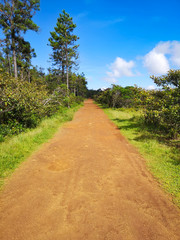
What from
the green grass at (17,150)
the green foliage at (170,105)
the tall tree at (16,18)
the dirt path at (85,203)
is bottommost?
the dirt path at (85,203)

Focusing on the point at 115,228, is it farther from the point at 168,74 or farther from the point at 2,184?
the point at 168,74

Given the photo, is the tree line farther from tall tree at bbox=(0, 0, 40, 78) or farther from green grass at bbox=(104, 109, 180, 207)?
green grass at bbox=(104, 109, 180, 207)

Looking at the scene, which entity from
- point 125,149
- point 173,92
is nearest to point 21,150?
point 125,149

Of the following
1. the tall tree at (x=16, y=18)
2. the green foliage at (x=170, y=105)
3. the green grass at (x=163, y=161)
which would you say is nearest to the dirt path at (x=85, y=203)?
the green grass at (x=163, y=161)

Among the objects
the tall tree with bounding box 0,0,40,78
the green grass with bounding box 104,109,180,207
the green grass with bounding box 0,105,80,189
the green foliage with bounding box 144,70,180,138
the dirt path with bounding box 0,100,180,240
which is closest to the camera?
the dirt path with bounding box 0,100,180,240

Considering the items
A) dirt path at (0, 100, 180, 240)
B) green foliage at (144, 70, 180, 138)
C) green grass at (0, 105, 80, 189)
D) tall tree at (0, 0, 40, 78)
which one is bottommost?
dirt path at (0, 100, 180, 240)

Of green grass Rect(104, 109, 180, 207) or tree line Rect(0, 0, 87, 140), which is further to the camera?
tree line Rect(0, 0, 87, 140)

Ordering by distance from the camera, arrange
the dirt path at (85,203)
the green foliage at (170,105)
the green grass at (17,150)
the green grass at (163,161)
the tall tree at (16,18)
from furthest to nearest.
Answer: the tall tree at (16,18)
the green foliage at (170,105)
the green grass at (17,150)
the green grass at (163,161)
the dirt path at (85,203)

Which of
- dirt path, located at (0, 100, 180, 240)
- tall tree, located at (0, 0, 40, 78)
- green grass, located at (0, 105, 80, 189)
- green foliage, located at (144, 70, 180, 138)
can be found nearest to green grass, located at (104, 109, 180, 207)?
dirt path, located at (0, 100, 180, 240)

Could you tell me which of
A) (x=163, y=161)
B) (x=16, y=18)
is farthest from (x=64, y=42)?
(x=163, y=161)

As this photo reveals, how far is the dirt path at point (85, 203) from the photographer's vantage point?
7.68ft

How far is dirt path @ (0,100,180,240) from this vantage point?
7.68ft

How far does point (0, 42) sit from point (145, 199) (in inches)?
619

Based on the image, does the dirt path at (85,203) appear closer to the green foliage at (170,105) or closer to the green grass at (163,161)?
the green grass at (163,161)
